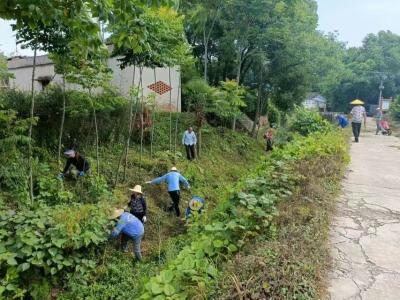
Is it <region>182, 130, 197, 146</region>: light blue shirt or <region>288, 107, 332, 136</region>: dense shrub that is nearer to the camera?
<region>288, 107, 332, 136</region>: dense shrub

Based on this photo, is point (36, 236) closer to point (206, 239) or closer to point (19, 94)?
point (206, 239)

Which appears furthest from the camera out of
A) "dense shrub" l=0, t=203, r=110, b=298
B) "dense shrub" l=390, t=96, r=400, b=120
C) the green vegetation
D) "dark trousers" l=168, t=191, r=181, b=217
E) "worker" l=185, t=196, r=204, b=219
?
"dense shrub" l=390, t=96, r=400, b=120

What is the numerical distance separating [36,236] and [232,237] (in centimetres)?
390

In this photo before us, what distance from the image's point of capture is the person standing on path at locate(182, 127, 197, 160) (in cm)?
1408

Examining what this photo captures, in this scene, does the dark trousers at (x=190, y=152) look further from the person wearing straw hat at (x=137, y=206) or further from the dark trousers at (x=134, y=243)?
the dark trousers at (x=134, y=243)

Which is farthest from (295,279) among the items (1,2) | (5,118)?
(5,118)

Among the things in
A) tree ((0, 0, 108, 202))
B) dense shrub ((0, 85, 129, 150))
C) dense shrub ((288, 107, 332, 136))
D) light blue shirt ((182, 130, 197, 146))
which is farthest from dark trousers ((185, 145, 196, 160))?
tree ((0, 0, 108, 202))

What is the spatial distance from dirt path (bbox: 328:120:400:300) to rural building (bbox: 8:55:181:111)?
33.5 feet

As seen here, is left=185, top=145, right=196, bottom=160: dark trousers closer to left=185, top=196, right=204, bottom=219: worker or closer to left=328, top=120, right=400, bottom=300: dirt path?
left=185, top=196, right=204, bottom=219: worker

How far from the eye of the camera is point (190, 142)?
46.4 ft

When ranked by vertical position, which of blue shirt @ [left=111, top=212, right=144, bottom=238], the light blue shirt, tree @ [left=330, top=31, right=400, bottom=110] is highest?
tree @ [left=330, top=31, right=400, bottom=110]

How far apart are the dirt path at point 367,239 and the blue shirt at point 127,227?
3789mm

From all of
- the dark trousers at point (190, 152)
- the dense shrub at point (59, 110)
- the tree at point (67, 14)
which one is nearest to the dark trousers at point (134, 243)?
the tree at point (67, 14)

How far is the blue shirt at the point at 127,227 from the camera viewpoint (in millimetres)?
7148
